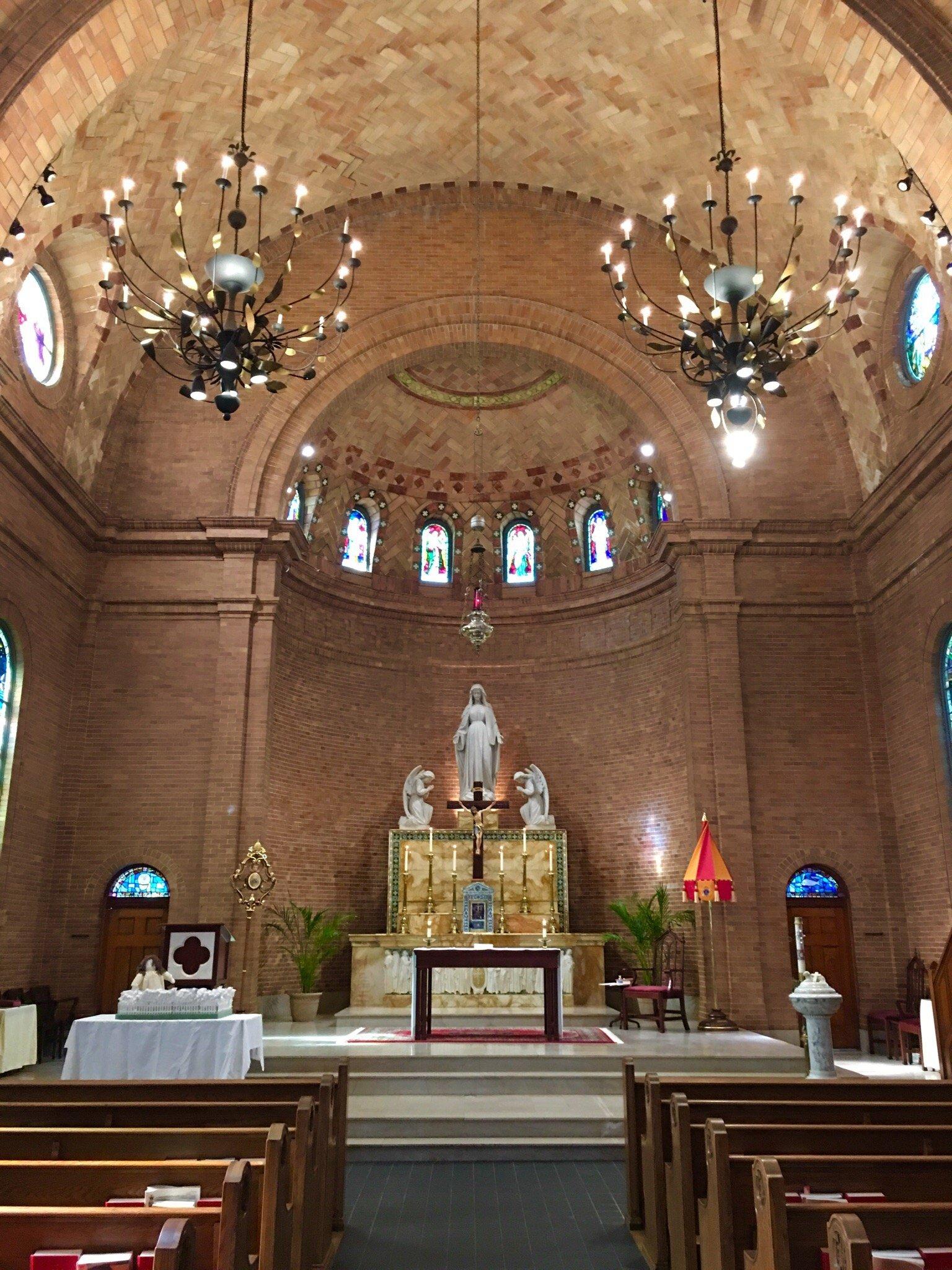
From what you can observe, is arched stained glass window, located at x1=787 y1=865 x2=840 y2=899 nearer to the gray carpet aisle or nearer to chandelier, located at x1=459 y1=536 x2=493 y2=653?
chandelier, located at x1=459 y1=536 x2=493 y2=653

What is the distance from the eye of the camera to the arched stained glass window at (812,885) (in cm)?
1608

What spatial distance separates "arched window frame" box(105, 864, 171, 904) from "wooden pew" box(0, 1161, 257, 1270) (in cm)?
1271

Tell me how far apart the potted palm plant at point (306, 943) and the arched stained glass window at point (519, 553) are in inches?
317

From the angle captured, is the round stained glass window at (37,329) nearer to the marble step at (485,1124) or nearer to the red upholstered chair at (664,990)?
the marble step at (485,1124)

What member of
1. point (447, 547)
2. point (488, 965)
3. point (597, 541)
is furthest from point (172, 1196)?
point (447, 547)

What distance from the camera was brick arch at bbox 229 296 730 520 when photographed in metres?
17.5

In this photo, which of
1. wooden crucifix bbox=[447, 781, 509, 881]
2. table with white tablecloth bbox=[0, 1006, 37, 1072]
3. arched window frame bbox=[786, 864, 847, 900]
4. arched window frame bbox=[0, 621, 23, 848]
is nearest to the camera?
table with white tablecloth bbox=[0, 1006, 37, 1072]

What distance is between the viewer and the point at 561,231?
1866cm

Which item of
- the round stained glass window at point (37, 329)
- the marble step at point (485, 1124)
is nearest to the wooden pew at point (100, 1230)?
the marble step at point (485, 1124)

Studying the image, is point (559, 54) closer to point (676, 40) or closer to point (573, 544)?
point (676, 40)

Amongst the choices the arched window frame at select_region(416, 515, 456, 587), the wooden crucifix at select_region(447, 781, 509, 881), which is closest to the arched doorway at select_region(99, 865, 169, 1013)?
the wooden crucifix at select_region(447, 781, 509, 881)

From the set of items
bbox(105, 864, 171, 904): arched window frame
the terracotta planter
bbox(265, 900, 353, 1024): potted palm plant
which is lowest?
the terracotta planter

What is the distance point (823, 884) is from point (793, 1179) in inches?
484

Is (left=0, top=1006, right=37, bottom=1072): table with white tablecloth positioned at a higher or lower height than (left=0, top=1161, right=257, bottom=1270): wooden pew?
lower
